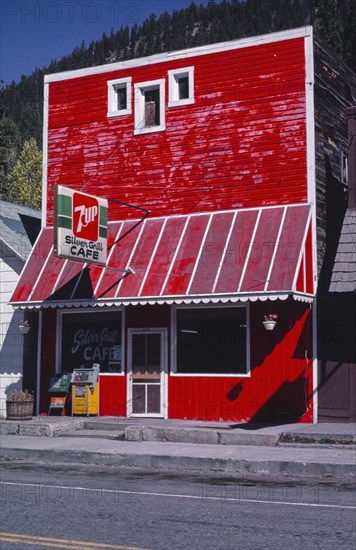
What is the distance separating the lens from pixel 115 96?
21781 millimetres

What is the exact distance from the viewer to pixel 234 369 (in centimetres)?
1906

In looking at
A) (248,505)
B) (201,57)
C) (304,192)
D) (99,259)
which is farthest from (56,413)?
(248,505)

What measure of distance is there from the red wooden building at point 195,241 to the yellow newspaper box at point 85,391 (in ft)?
1.00

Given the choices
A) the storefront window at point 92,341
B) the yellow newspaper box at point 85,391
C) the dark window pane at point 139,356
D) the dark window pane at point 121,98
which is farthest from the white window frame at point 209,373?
the dark window pane at point 121,98

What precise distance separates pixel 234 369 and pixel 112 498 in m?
9.19

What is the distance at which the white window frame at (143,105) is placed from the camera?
2100 cm

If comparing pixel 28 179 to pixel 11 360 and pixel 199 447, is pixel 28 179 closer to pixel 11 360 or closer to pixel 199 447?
pixel 11 360

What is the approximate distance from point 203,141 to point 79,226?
4.40 meters

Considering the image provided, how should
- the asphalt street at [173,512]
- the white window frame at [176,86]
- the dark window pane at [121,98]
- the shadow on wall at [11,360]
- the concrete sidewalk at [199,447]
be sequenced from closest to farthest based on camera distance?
the asphalt street at [173,512] < the concrete sidewalk at [199,447] < the white window frame at [176,86] < the shadow on wall at [11,360] < the dark window pane at [121,98]

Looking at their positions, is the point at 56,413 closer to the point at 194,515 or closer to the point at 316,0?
the point at 194,515

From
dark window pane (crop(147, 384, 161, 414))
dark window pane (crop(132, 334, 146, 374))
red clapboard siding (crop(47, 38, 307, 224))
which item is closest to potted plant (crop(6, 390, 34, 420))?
dark window pane (crop(132, 334, 146, 374))

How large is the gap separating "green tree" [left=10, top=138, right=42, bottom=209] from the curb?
55211 mm

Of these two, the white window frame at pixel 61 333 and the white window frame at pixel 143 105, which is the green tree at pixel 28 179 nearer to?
the white window frame at pixel 143 105

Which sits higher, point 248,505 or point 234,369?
point 234,369
